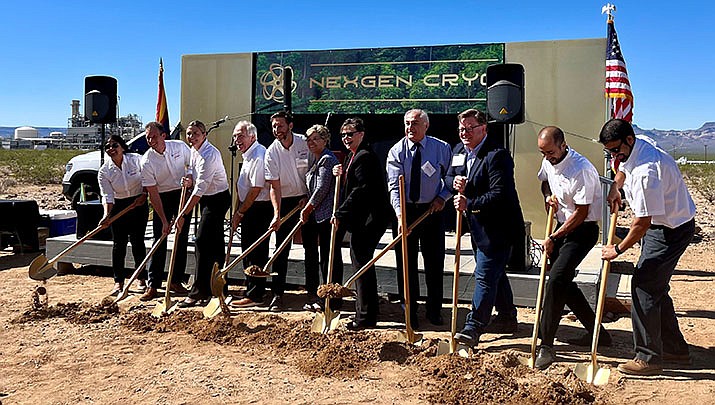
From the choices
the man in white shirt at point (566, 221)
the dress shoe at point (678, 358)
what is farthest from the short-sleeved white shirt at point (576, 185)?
the dress shoe at point (678, 358)

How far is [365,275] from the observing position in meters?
5.25

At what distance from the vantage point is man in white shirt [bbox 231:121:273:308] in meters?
5.79

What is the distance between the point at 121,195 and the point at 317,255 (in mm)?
1960

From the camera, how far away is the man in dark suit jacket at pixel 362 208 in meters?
5.19

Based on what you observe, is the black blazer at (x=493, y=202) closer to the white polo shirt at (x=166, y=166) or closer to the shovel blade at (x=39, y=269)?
the white polo shirt at (x=166, y=166)

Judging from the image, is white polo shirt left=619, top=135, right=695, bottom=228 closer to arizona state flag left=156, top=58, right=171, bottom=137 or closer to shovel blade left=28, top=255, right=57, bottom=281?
shovel blade left=28, top=255, right=57, bottom=281

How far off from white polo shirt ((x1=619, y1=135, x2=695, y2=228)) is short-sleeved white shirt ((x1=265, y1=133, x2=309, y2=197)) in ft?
8.91

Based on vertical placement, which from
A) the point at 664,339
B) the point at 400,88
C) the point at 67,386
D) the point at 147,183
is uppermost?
the point at 400,88

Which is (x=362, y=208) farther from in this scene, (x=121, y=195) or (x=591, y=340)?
(x=121, y=195)

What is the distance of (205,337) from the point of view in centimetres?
505

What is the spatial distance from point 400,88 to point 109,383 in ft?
22.9

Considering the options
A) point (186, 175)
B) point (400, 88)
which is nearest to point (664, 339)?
point (186, 175)

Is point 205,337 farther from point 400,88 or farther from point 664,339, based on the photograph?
point 400,88

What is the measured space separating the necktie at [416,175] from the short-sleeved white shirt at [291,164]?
44.3 inches
